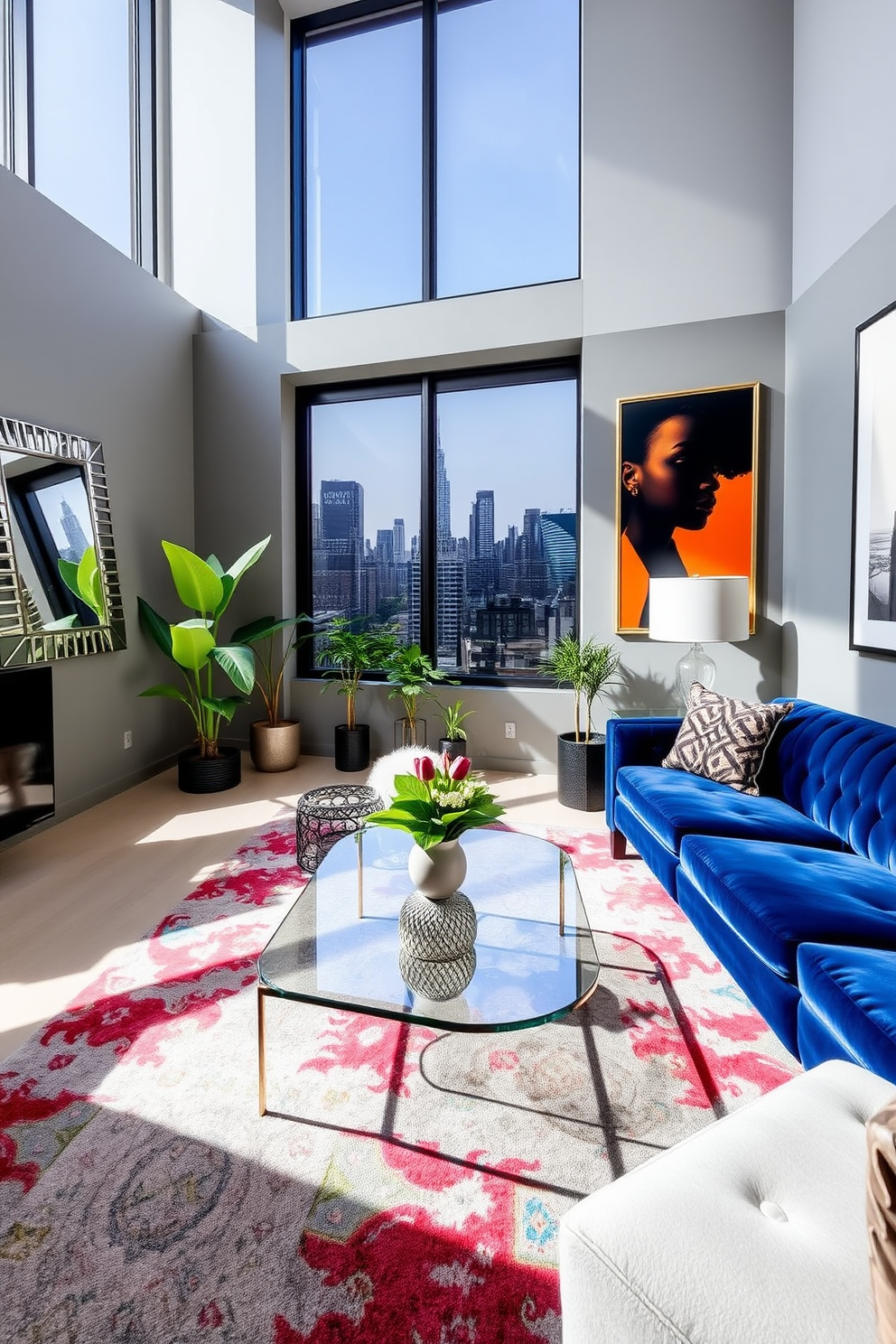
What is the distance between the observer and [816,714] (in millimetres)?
2668

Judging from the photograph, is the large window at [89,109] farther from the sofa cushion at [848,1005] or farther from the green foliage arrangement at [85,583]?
the sofa cushion at [848,1005]

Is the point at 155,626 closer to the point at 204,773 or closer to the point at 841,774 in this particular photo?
the point at 204,773

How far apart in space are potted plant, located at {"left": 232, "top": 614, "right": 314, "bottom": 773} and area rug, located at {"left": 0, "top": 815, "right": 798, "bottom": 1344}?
2.29 meters

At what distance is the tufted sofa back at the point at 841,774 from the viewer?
2.06 meters

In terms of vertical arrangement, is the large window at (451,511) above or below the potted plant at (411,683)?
above

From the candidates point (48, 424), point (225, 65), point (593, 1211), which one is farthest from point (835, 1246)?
point (225, 65)

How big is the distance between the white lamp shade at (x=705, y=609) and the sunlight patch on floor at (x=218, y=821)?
2.30 meters

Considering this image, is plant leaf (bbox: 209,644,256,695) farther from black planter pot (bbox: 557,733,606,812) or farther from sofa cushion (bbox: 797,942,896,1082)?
sofa cushion (bbox: 797,942,896,1082)

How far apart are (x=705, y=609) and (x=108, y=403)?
3484 millimetres

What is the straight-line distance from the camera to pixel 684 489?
3848mm

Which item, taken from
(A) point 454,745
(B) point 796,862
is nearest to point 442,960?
(B) point 796,862

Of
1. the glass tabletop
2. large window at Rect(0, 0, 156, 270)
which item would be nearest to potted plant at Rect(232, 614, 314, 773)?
the glass tabletop

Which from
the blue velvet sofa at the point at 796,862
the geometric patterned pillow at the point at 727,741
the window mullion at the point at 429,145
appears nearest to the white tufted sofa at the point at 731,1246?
the blue velvet sofa at the point at 796,862

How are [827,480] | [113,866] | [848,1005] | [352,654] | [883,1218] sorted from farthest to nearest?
1. [352,654]
2. [827,480]
3. [113,866]
4. [848,1005]
5. [883,1218]
